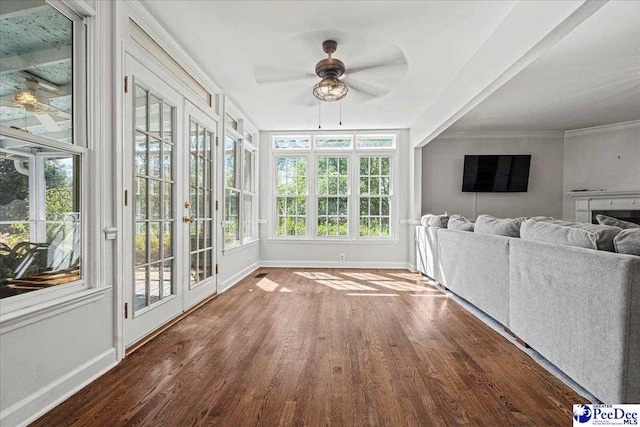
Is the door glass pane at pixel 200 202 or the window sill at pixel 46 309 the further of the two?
the door glass pane at pixel 200 202

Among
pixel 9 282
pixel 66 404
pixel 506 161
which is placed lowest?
pixel 66 404

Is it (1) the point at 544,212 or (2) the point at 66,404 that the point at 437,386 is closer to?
(2) the point at 66,404

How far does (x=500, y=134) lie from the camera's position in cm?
597

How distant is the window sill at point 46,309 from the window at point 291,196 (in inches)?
161

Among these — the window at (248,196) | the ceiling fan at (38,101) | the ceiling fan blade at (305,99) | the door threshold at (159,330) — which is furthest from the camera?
the window at (248,196)

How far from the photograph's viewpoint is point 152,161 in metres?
2.60

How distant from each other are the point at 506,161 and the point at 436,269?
2994 millimetres

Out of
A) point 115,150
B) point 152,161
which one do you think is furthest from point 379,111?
point 115,150

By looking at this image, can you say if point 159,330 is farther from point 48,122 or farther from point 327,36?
point 327,36

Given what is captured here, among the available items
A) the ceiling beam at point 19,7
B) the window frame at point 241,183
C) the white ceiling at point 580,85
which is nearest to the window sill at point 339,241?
the window frame at point 241,183

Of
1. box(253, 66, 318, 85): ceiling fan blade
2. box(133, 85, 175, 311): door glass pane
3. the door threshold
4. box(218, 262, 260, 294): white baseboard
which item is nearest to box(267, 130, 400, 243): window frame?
box(218, 262, 260, 294): white baseboard

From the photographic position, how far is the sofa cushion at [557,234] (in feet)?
5.81

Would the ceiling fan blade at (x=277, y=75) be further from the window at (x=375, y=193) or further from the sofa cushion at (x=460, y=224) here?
the window at (x=375, y=193)

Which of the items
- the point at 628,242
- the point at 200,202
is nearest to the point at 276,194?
the point at 200,202
